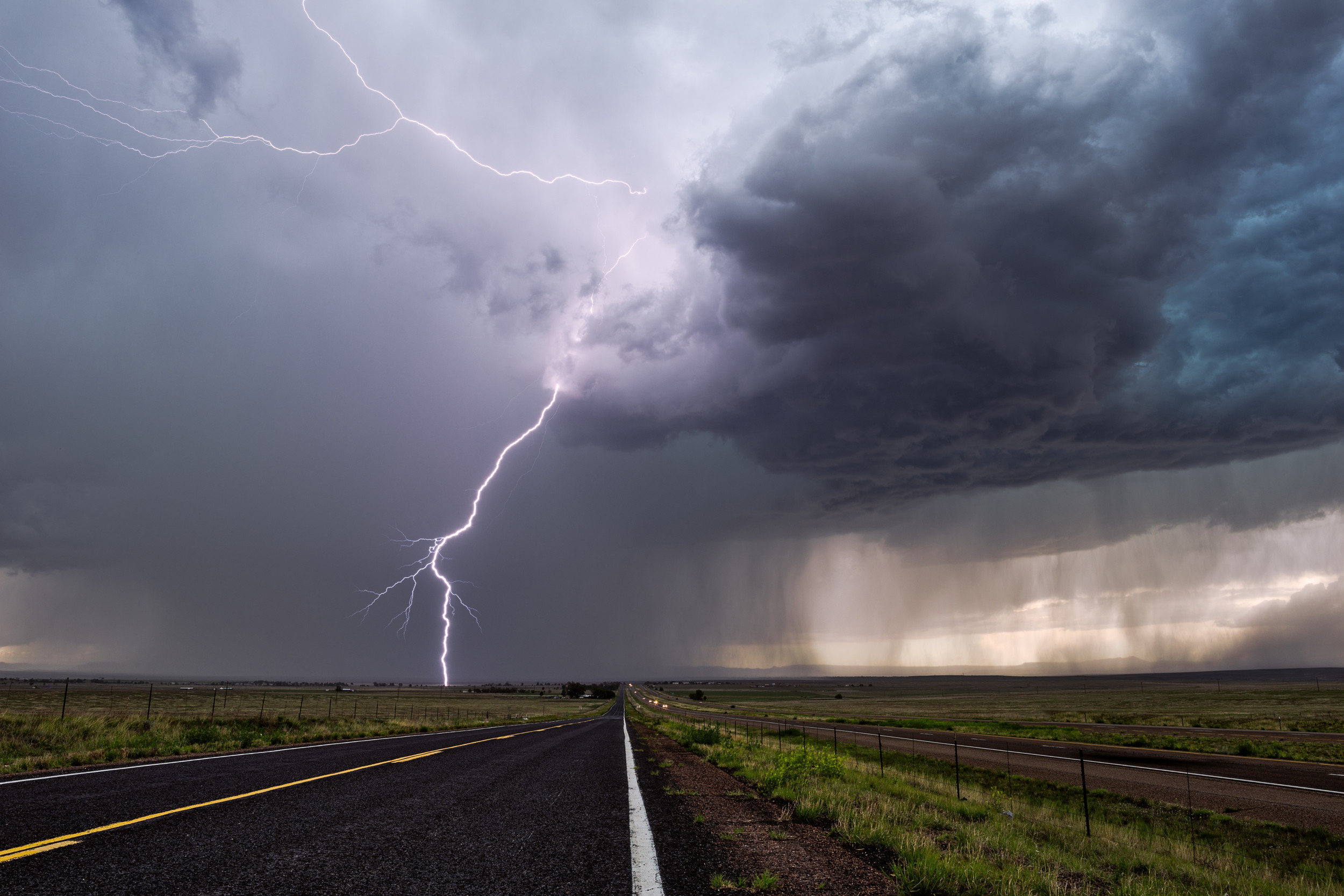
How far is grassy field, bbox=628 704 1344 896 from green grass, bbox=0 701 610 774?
14.2m

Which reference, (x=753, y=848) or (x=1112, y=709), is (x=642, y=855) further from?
(x=1112, y=709)

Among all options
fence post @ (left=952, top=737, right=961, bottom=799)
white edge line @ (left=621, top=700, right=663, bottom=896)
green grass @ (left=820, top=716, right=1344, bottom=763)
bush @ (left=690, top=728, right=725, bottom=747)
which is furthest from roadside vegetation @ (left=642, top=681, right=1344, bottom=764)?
white edge line @ (left=621, top=700, right=663, bottom=896)

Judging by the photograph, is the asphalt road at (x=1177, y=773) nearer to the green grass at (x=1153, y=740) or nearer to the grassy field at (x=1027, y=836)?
the green grass at (x=1153, y=740)

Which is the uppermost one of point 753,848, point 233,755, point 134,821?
point 134,821

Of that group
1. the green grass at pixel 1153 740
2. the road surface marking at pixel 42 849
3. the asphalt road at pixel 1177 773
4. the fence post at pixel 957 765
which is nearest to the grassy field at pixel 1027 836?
the fence post at pixel 957 765

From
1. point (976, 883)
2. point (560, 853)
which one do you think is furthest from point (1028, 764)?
point (560, 853)

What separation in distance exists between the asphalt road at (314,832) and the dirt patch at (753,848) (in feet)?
2.65

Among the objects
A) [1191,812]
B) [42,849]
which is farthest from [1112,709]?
[42,849]

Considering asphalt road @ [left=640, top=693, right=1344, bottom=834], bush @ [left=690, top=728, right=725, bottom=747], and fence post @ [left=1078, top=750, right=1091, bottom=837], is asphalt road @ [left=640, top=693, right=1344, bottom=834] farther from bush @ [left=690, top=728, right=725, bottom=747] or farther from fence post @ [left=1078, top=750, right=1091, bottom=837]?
bush @ [left=690, top=728, right=725, bottom=747]

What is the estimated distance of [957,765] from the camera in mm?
23547

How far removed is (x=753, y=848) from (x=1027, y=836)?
314 inches

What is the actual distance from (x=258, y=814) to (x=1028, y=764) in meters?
36.1

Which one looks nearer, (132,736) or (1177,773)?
(132,736)

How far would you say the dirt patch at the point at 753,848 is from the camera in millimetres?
5984
